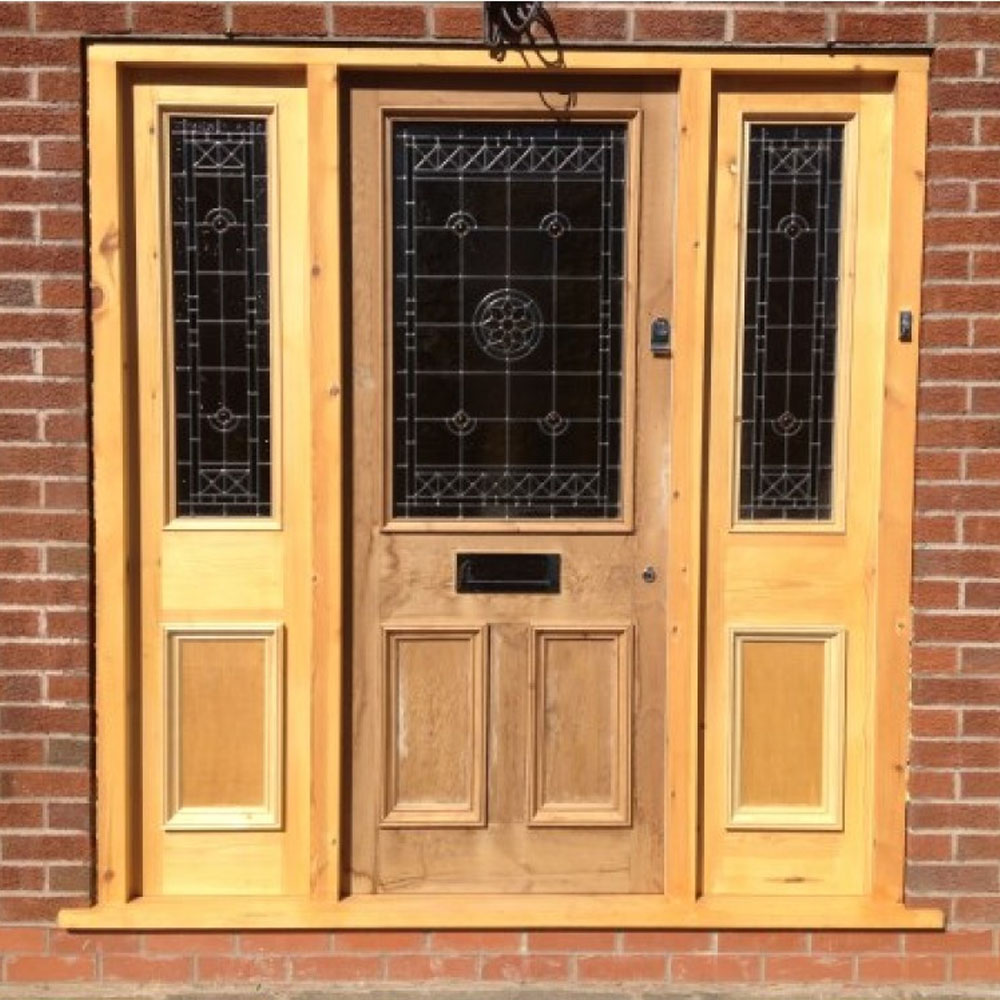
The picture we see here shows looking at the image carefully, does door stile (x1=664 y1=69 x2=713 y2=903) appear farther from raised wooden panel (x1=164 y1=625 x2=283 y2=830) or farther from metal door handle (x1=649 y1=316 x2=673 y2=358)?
raised wooden panel (x1=164 y1=625 x2=283 y2=830)

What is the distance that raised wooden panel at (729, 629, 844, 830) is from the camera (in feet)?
12.4

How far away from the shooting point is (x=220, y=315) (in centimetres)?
367

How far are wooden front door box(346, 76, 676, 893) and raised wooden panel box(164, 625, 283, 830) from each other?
0.83 ft

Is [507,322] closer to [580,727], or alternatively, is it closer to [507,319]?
[507,319]

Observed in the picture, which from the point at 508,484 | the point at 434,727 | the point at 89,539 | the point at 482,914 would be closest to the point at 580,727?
the point at 434,727

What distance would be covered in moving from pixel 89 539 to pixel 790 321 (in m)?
2.16

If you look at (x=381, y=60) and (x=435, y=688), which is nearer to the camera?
(x=381, y=60)

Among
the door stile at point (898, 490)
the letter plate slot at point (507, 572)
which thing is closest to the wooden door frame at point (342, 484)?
the door stile at point (898, 490)

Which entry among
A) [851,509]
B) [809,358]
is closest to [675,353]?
[809,358]

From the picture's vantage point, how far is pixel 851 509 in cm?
373

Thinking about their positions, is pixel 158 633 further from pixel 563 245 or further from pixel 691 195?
pixel 691 195

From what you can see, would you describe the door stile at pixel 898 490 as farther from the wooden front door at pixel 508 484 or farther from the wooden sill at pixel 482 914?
the wooden front door at pixel 508 484

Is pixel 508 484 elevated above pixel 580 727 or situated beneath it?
elevated above

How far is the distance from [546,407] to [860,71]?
132cm
